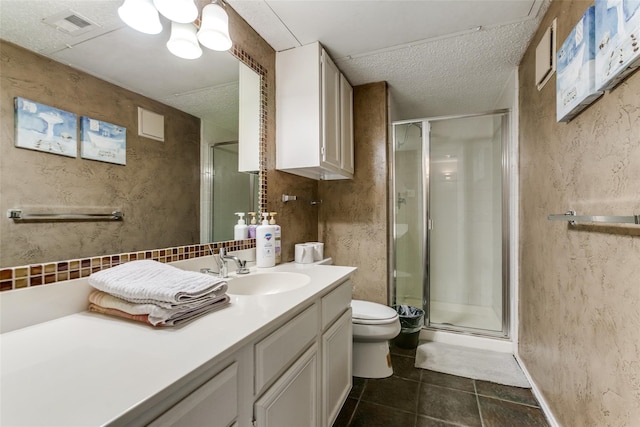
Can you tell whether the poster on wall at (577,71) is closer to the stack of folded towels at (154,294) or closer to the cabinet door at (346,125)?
the cabinet door at (346,125)

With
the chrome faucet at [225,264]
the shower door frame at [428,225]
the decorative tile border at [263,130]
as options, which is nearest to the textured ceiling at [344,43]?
the decorative tile border at [263,130]

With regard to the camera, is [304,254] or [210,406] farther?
[304,254]

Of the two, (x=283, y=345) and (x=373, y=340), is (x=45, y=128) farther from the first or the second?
(x=373, y=340)

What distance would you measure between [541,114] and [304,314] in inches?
66.3

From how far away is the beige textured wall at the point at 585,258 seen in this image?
33.3 inches

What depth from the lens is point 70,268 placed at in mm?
828

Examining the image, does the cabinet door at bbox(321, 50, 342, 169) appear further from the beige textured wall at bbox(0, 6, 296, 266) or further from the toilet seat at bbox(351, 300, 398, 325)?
the toilet seat at bbox(351, 300, 398, 325)

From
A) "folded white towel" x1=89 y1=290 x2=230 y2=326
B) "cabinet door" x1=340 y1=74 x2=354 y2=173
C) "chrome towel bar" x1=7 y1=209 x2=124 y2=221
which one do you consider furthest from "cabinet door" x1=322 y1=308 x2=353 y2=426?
"cabinet door" x1=340 y1=74 x2=354 y2=173

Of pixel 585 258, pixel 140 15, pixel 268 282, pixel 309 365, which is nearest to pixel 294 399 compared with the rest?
pixel 309 365

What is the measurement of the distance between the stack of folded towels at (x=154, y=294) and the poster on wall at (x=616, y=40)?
135 cm

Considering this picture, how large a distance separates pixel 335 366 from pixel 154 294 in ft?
3.15

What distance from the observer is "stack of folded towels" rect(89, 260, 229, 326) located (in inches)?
27.9

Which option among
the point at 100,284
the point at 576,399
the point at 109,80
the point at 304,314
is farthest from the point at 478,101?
the point at 100,284

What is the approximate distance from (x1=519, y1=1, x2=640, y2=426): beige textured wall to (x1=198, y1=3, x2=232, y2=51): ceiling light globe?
→ 147 cm
